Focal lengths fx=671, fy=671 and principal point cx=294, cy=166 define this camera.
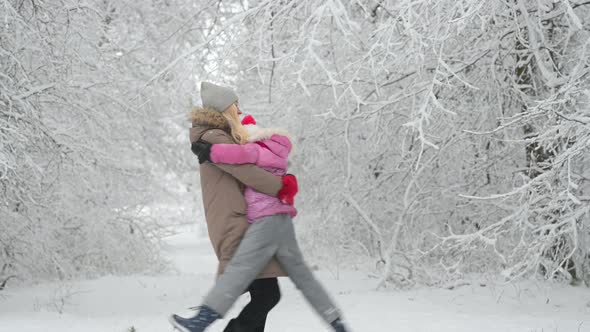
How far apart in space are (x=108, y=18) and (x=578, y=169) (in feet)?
24.2

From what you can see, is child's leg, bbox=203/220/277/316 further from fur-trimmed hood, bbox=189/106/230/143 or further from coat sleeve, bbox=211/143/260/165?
fur-trimmed hood, bbox=189/106/230/143

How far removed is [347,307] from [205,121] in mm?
3789

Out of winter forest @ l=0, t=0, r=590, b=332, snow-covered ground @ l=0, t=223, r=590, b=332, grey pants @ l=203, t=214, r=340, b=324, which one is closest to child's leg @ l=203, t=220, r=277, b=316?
grey pants @ l=203, t=214, r=340, b=324

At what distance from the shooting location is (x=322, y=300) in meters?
3.62

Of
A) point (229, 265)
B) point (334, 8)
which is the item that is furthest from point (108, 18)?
point (229, 265)

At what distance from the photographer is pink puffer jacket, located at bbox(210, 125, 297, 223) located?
11.2 ft

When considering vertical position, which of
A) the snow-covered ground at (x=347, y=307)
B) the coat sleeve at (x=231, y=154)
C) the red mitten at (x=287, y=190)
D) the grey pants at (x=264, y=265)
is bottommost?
the snow-covered ground at (x=347, y=307)

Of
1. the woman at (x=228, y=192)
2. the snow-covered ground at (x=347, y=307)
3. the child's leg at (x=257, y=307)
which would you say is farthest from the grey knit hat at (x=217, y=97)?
the snow-covered ground at (x=347, y=307)

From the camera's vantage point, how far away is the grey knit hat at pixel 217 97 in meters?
3.55

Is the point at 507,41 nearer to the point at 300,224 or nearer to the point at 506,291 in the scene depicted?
the point at 506,291

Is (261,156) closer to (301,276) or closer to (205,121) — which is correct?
(205,121)

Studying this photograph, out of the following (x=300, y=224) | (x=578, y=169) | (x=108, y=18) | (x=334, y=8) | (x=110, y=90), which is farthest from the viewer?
(x=300, y=224)

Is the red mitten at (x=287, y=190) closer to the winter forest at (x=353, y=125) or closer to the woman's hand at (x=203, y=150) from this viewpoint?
the woman's hand at (x=203, y=150)

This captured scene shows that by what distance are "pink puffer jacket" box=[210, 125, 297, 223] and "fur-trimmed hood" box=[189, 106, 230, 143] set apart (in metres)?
0.16
